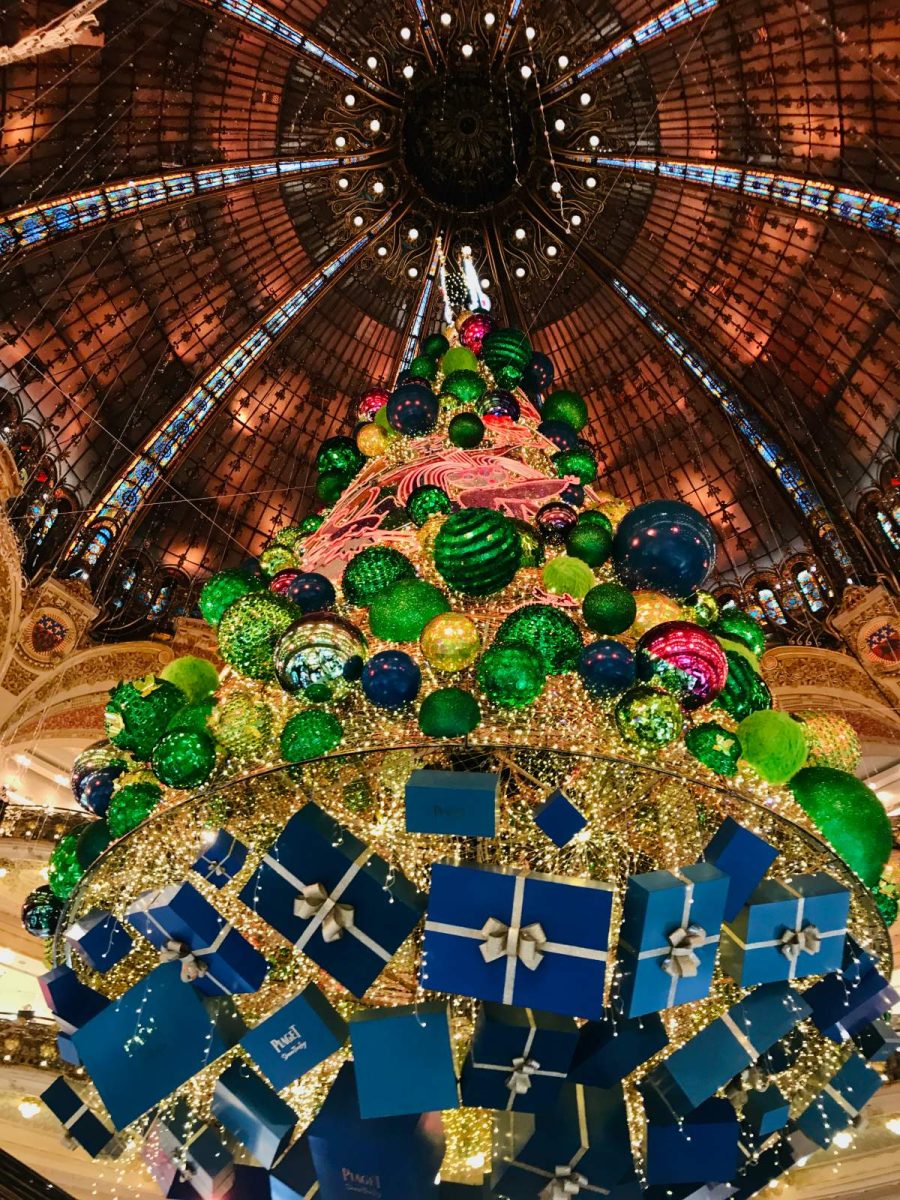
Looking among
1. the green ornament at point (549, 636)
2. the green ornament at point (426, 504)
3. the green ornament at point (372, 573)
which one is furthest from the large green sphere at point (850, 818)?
the green ornament at point (426, 504)

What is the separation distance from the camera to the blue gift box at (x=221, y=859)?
8.00ft

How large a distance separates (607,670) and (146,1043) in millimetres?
1903

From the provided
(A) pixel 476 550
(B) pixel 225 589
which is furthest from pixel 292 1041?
(B) pixel 225 589

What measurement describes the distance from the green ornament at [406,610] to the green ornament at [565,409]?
279 centimetres

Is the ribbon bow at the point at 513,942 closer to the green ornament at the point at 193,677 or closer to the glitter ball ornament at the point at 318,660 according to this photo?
the glitter ball ornament at the point at 318,660

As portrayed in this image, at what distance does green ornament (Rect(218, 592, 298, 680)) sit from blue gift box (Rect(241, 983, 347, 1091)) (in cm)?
132

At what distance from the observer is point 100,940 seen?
263cm

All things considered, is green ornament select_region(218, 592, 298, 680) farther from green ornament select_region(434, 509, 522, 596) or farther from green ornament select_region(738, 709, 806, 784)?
green ornament select_region(738, 709, 806, 784)

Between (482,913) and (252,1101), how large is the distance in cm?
104

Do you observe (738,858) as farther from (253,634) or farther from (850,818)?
(253,634)

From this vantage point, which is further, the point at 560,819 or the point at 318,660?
the point at 318,660

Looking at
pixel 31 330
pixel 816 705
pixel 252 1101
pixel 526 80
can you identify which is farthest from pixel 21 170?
pixel 816 705

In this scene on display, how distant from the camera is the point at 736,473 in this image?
13.3 metres

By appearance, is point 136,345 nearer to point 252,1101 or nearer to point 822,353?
point 822,353
